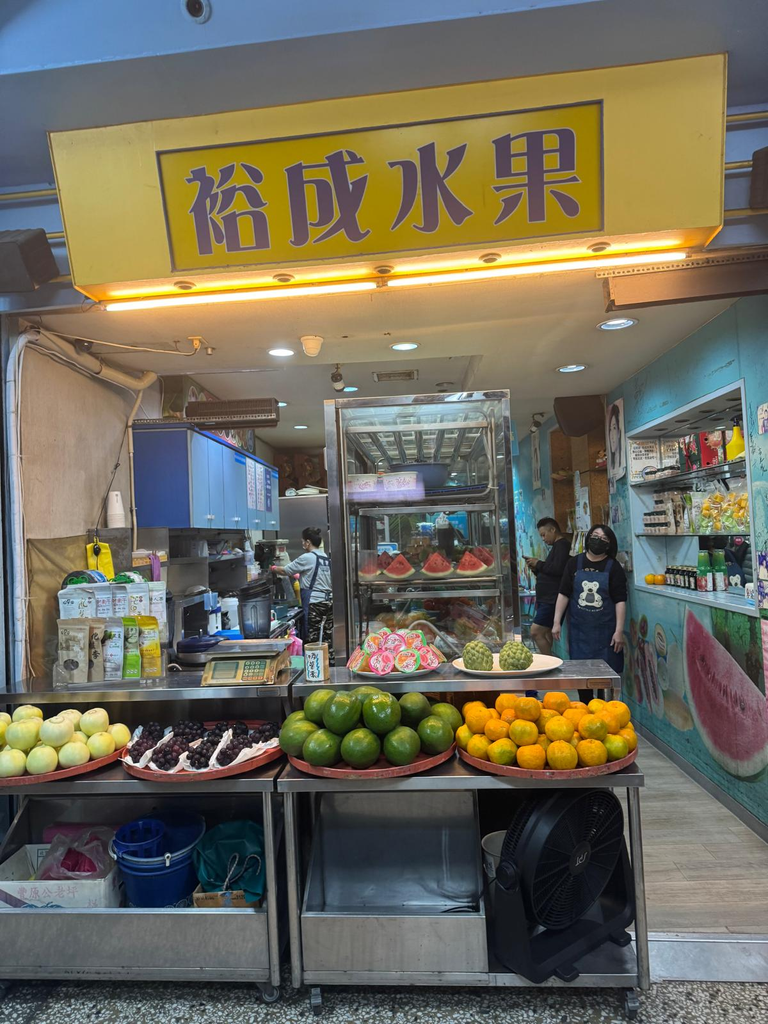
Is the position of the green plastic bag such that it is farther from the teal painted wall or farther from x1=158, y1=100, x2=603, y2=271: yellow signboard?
the teal painted wall

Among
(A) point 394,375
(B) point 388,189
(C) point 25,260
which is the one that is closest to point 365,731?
(B) point 388,189

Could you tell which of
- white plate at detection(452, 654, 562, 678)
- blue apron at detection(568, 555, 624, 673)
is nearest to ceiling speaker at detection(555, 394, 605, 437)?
blue apron at detection(568, 555, 624, 673)

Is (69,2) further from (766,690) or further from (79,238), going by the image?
(766,690)

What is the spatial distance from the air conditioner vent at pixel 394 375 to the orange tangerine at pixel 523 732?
3834 millimetres

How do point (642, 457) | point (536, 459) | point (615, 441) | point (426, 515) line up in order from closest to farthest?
point (426, 515)
point (642, 457)
point (615, 441)
point (536, 459)

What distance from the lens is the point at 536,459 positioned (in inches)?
344

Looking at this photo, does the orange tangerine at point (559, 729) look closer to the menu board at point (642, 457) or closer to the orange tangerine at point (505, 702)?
the orange tangerine at point (505, 702)

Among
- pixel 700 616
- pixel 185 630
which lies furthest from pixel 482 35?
pixel 185 630

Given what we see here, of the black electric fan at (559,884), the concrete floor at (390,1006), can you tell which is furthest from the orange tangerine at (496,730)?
the concrete floor at (390,1006)

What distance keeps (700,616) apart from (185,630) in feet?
11.7

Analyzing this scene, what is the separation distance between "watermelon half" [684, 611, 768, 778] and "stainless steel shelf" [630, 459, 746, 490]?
3.12 ft

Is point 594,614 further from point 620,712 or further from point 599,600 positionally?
point 620,712

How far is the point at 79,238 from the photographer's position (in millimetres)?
2496

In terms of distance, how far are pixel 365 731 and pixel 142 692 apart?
Result: 0.98 metres
